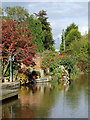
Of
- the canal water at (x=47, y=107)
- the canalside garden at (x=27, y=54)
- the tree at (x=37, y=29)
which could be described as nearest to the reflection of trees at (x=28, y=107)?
the canal water at (x=47, y=107)

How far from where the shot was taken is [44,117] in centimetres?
864

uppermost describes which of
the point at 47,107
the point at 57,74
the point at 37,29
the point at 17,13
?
the point at 17,13

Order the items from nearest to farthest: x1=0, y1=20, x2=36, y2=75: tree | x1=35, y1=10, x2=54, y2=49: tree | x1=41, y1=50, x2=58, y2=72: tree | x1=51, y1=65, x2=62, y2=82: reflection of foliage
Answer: x1=0, y1=20, x2=36, y2=75: tree, x1=51, y1=65, x2=62, y2=82: reflection of foliage, x1=41, y1=50, x2=58, y2=72: tree, x1=35, y1=10, x2=54, y2=49: tree

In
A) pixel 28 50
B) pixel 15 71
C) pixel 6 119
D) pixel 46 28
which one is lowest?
pixel 6 119

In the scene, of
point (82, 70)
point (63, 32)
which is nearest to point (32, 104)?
point (82, 70)

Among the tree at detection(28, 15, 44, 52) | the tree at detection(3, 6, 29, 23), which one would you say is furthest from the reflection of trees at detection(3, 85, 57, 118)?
the tree at detection(3, 6, 29, 23)

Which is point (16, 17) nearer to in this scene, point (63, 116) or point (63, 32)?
point (63, 32)

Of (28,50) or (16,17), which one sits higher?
(16,17)

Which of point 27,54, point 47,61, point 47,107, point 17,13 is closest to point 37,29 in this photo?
point 17,13

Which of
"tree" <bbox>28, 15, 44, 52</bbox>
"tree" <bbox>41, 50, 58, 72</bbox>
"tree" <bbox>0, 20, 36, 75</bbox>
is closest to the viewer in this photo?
"tree" <bbox>0, 20, 36, 75</bbox>

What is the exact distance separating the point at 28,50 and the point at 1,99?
6190 mm

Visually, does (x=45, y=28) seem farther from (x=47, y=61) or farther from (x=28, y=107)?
(x=28, y=107)

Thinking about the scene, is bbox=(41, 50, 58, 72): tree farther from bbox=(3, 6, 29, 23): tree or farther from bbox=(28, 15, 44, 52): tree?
bbox=(3, 6, 29, 23): tree

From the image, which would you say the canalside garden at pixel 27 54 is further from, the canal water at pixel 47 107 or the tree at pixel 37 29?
the canal water at pixel 47 107
